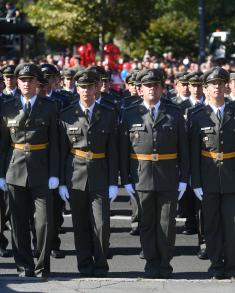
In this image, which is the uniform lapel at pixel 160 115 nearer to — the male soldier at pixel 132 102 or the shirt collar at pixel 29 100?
the shirt collar at pixel 29 100

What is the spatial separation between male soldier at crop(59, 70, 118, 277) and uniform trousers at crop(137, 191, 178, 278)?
369mm

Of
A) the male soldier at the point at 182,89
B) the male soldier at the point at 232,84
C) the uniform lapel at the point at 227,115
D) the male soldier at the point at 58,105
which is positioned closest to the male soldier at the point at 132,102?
the male soldier at the point at 182,89

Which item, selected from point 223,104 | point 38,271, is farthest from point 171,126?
point 38,271

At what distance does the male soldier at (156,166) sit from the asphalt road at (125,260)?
0.55m

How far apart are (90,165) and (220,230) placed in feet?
4.87

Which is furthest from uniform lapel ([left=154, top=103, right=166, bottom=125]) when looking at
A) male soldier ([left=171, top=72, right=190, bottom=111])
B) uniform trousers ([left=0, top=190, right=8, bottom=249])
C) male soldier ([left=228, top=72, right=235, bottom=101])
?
male soldier ([left=171, top=72, right=190, bottom=111])

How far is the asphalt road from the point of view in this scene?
9.85 m

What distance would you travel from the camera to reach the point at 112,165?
9281 millimetres

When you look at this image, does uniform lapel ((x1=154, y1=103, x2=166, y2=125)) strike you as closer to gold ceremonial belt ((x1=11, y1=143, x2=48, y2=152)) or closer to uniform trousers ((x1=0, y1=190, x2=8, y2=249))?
gold ceremonial belt ((x1=11, y1=143, x2=48, y2=152))

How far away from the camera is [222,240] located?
938 cm

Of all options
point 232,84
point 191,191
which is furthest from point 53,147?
point 191,191

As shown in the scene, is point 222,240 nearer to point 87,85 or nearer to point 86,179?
point 86,179

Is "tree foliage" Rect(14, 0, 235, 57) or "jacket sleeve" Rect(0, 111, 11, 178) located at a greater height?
"tree foliage" Rect(14, 0, 235, 57)

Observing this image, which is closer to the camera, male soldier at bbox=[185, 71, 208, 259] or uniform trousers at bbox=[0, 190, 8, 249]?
uniform trousers at bbox=[0, 190, 8, 249]
